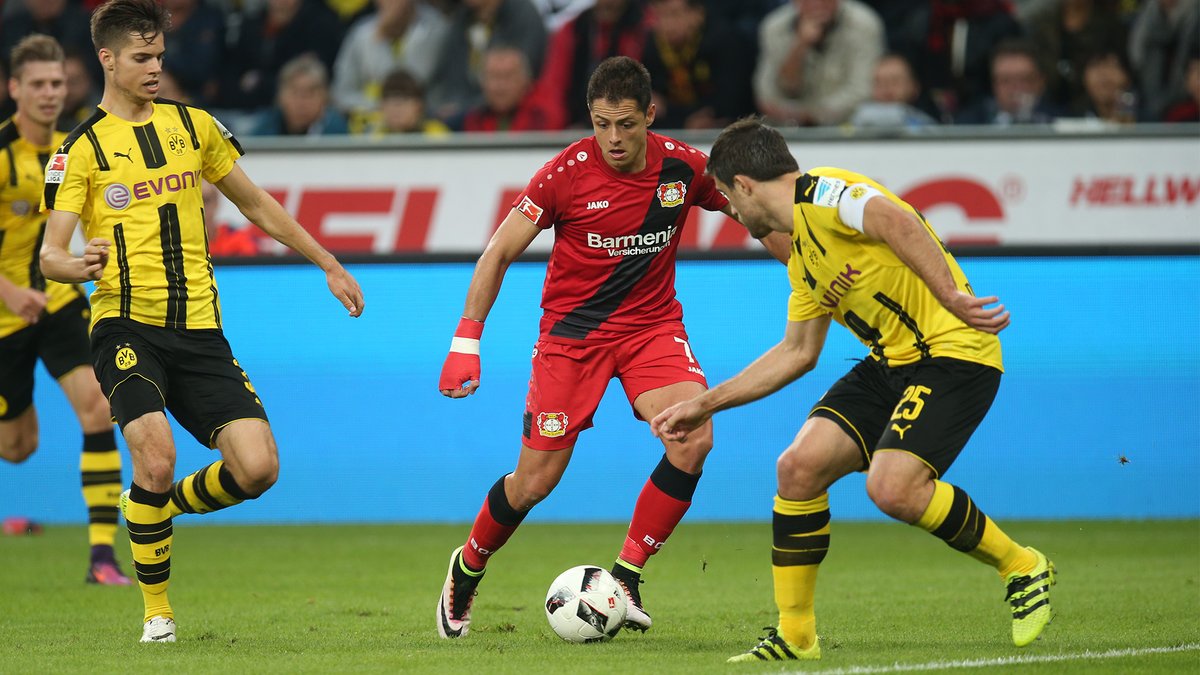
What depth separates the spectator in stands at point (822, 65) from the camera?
13.1 m

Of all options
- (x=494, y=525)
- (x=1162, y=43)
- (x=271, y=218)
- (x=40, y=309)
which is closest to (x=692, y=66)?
(x=1162, y=43)

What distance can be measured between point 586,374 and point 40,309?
10.6 feet

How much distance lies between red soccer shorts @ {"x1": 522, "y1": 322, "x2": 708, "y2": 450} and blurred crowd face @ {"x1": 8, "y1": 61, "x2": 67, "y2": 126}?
3.23 metres

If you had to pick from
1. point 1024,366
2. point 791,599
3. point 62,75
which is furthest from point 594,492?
point 791,599

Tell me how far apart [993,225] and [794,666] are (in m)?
6.85

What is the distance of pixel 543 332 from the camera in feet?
23.1

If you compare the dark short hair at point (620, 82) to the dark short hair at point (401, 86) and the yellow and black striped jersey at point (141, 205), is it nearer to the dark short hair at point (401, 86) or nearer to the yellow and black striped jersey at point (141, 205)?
the yellow and black striped jersey at point (141, 205)

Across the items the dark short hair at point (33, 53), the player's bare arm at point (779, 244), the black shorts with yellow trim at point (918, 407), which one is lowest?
the black shorts with yellow trim at point (918, 407)

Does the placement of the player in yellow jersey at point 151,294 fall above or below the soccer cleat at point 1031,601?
above

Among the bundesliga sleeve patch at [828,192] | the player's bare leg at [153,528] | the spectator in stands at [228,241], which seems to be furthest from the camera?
the spectator in stands at [228,241]

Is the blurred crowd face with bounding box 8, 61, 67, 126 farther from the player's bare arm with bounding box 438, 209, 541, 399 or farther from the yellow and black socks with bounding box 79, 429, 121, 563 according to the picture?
the player's bare arm with bounding box 438, 209, 541, 399

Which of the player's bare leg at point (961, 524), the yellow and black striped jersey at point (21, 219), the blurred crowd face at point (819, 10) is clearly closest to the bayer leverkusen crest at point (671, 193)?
the player's bare leg at point (961, 524)

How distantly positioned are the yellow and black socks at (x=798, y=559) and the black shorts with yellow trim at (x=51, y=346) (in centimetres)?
459

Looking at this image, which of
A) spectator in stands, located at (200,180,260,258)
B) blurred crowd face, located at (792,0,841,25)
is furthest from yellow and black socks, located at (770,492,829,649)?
blurred crowd face, located at (792,0,841,25)
